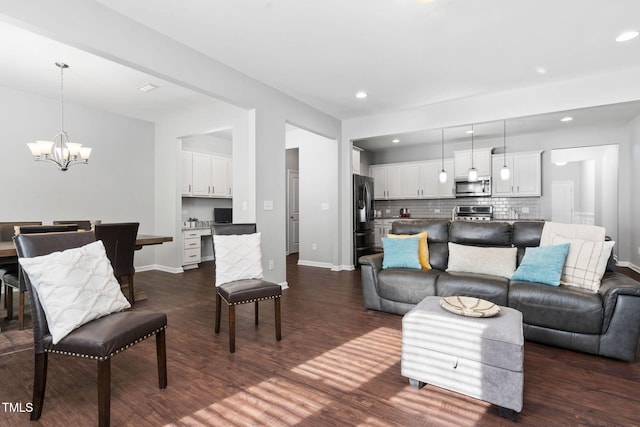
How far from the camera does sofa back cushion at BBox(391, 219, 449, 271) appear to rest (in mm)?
3617

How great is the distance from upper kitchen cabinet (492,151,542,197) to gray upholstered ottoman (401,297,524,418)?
18.6 feet

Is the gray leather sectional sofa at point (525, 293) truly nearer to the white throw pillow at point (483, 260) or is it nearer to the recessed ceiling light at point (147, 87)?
the white throw pillow at point (483, 260)

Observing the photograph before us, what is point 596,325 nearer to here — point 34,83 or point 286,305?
point 286,305

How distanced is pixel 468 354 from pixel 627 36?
3581mm

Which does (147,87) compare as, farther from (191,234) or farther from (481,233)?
(481,233)

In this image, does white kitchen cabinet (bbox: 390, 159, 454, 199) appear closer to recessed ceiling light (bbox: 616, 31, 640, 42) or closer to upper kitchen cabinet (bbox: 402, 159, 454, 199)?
upper kitchen cabinet (bbox: 402, 159, 454, 199)

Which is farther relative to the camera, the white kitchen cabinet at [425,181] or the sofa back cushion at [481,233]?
the white kitchen cabinet at [425,181]

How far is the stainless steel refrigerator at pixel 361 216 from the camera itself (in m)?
6.11

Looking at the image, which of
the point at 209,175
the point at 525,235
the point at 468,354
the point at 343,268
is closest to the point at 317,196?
the point at 343,268

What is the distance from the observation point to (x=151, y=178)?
6215 mm

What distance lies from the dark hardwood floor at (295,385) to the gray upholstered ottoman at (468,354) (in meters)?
0.10

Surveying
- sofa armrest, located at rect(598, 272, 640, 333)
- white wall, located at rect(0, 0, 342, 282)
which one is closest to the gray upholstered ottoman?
sofa armrest, located at rect(598, 272, 640, 333)

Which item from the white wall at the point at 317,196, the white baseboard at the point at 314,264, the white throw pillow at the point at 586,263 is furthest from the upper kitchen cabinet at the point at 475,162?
the white throw pillow at the point at 586,263

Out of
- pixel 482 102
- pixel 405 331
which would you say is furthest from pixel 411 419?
pixel 482 102
